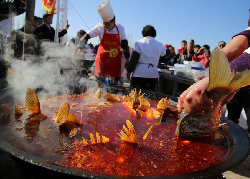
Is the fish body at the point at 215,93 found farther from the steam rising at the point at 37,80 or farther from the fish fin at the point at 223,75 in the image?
the steam rising at the point at 37,80

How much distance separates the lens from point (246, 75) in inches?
45.9

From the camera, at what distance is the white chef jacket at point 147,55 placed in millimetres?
4586

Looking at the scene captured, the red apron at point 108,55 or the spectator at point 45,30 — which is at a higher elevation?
the spectator at point 45,30

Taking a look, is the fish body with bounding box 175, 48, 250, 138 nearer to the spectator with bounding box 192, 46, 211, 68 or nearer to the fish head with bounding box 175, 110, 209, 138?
the fish head with bounding box 175, 110, 209, 138

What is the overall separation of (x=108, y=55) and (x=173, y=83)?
274cm

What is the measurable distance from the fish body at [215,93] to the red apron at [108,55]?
3039 mm

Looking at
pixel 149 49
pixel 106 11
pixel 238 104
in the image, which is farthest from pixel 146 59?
pixel 238 104

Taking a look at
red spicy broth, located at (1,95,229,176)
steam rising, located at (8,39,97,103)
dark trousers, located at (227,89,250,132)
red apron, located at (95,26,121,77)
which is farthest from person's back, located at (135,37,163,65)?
red spicy broth, located at (1,95,229,176)

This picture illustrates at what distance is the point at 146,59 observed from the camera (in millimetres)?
4777

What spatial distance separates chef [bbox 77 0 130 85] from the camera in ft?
13.6

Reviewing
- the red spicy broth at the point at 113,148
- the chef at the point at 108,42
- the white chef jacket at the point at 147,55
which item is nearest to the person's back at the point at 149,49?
the white chef jacket at the point at 147,55

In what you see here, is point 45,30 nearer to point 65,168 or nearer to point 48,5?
point 65,168

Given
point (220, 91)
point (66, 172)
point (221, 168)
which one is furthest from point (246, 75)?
point (66, 172)

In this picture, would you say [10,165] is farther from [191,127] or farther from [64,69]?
[64,69]
